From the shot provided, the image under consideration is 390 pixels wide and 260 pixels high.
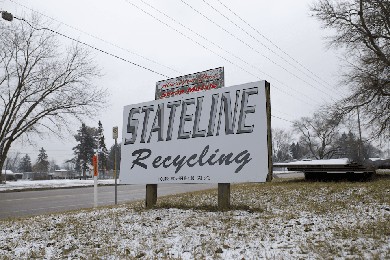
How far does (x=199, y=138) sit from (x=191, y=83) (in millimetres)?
1936

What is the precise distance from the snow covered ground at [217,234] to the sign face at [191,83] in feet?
11.2

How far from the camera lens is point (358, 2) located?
18.8 metres

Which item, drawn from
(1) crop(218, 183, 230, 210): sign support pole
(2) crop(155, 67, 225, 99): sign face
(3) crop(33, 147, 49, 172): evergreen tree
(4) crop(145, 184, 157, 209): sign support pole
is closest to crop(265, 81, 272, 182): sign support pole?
(1) crop(218, 183, 230, 210): sign support pole

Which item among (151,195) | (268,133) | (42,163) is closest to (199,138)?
(268,133)

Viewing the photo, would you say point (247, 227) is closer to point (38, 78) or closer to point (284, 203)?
point (284, 203)

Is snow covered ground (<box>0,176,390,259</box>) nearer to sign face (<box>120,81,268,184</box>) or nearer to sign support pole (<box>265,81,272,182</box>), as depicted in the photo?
sign support pole (<box>265,81,272,182</box>)

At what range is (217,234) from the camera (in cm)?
564

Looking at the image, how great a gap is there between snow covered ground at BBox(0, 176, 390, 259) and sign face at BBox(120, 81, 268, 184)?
1.01 metres

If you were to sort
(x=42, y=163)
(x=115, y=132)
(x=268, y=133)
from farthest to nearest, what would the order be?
1. (x=42, y=163)
2. (x=115, y=132)
3. (x=268, y=133)

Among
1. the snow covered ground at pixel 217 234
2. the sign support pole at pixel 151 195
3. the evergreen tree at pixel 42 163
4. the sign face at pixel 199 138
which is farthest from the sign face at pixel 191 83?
the evergreen tree at pixel 42 163

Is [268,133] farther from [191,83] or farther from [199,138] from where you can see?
[191,83]

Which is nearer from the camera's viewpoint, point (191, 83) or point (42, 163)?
point (191, 83)

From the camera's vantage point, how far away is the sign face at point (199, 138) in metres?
8.05

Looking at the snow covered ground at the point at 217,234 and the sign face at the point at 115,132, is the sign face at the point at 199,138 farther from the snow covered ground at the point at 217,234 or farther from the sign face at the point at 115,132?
the sign face at the point at 115,132
